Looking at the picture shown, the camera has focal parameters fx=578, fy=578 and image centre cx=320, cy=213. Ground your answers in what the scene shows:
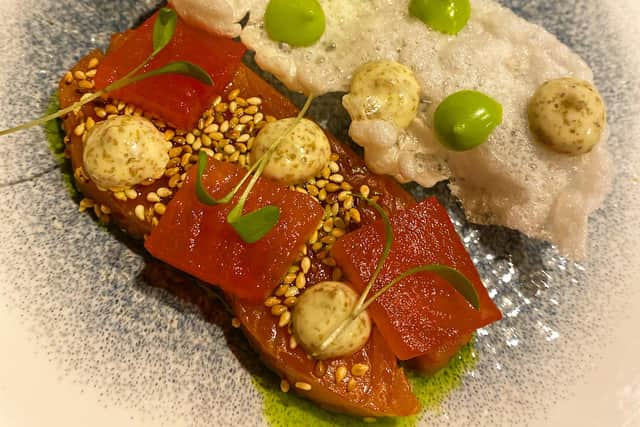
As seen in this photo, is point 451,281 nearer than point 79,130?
Yes

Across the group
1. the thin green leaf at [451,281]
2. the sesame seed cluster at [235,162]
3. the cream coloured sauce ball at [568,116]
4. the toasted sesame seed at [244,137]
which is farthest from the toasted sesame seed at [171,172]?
the cream coloured sauce ball at [568,116]

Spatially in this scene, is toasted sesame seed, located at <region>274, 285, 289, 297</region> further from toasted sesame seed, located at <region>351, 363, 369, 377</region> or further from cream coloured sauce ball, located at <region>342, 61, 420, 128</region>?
cream coloured sauce ball, located at <region>342, 61, 420, 128</region>

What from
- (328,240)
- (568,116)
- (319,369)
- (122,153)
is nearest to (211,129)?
(122,153)

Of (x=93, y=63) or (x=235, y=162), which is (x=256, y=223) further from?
(x=93, y=63)

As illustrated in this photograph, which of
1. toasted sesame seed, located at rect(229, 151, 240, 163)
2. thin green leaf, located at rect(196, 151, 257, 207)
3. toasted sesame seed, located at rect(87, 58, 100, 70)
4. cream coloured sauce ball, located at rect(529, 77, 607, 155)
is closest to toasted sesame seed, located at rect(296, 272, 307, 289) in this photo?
thin green leaf, located at rect(196, 151, 257, 207)

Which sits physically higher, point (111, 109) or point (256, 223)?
point (256, 223)

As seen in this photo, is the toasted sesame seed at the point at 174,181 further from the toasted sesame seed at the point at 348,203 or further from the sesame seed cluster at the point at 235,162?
the toasted sesame seed at the point at 348,203

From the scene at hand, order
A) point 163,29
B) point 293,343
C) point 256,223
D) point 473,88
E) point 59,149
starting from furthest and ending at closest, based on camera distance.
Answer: point 59,149 → point 473,88 → point 163,29 → point 293,343 → point 256,223
